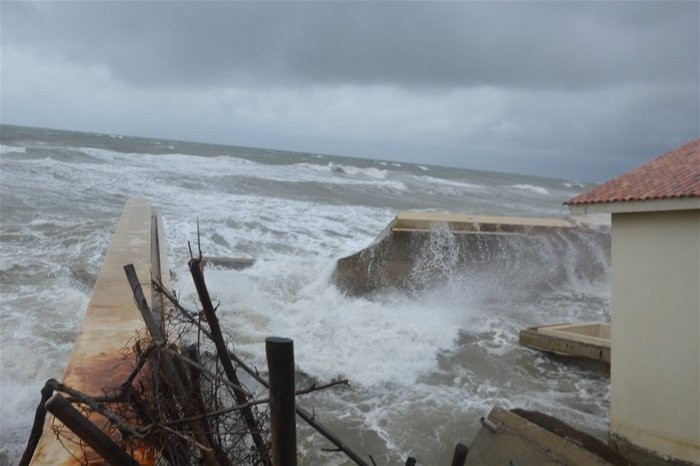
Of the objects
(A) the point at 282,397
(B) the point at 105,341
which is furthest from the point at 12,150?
(A) the point at 282,397

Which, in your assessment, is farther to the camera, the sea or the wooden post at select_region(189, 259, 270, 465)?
the sea

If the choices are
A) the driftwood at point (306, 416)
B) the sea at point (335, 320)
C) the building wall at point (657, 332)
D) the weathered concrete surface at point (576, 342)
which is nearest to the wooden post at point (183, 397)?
the driftwood at point (306, 416)

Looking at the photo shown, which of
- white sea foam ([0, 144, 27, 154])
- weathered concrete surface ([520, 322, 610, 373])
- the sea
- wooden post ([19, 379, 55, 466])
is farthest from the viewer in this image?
white sea foam ([0, 144, 27, 154])

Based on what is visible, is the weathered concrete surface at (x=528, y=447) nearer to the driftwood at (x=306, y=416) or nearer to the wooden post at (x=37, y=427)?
the driftwood at (x=306, y=416)

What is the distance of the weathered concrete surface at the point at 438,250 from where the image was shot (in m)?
12.5

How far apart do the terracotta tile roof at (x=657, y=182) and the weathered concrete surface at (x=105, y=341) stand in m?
4.41

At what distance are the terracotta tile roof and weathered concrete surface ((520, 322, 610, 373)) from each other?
2.94 meters

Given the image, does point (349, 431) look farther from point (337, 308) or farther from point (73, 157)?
point (73, 157)

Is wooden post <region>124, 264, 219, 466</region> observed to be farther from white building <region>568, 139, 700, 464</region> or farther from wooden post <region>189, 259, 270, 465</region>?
white building <region>568, 139, 700, 464</region>

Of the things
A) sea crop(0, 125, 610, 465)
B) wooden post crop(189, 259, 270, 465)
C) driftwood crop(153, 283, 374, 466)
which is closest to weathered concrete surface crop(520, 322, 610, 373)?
sea crop(0, 125, 610, 465)

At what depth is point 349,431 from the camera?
277 inches

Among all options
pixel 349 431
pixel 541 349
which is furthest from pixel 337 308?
pixel 349 431

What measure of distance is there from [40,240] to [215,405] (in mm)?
12260

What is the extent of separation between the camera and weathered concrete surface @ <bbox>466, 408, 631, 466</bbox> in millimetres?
5504
